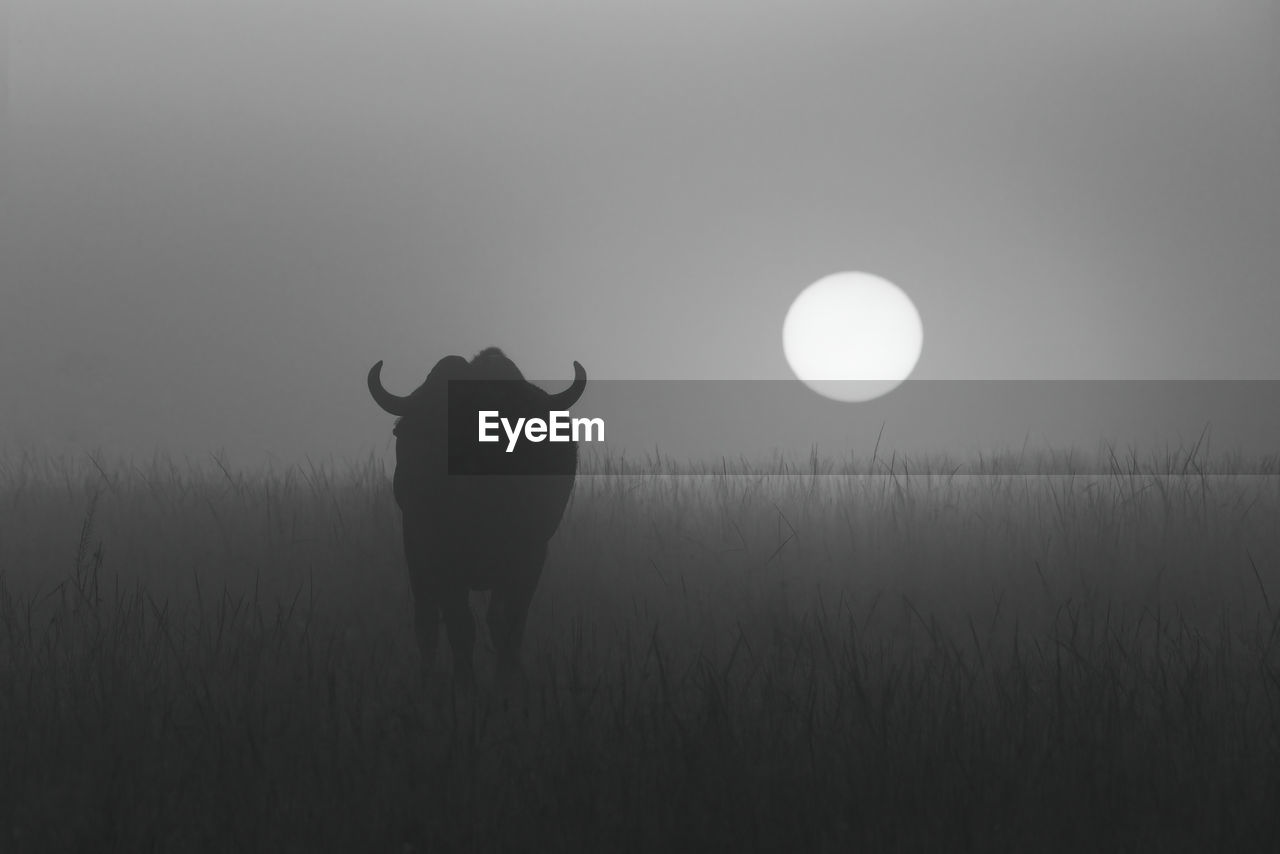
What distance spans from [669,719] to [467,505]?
5.27ft

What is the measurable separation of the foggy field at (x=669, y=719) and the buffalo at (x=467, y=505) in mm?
189

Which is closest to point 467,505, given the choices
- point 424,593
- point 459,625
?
point 424,593

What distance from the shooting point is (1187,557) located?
17.4 feet

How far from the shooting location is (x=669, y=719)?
2896 millimetres

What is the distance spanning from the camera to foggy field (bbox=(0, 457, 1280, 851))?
2420 millimetres

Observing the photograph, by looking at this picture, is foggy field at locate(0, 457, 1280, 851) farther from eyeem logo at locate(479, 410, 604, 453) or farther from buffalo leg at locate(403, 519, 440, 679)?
eyeem logo at locate(479, 410, 604, 453)

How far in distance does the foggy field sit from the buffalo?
0.62ft

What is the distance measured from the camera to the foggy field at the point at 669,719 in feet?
7.94

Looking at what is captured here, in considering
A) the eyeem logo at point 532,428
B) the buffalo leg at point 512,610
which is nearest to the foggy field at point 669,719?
the buffalo leg at point 512,610

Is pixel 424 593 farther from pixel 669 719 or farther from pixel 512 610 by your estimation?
pixel 669 719

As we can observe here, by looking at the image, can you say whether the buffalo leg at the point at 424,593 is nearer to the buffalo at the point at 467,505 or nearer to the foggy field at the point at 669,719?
the buffalo at the point at 467,505

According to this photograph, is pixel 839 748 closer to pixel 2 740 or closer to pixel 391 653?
pixel 391 653

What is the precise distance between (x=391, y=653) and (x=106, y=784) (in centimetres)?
128

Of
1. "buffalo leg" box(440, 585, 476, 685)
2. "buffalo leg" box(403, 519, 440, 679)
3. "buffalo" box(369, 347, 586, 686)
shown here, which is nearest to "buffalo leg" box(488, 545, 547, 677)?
"buffalo" box(369, 347, 586, 686)
